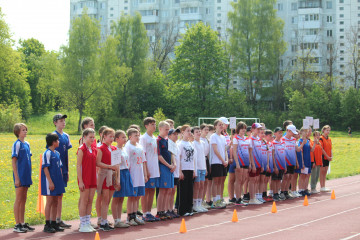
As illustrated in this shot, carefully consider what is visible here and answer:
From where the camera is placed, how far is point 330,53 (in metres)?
79.8

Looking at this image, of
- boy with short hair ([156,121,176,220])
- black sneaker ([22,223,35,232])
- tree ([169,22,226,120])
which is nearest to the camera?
black sneaker ([22,223,35,232])

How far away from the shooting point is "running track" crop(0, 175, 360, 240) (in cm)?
976

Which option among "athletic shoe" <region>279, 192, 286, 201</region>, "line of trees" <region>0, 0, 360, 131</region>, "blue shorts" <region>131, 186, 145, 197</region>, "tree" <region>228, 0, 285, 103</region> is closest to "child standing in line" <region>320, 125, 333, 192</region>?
"athletic shoe" <region>279, 192, 286, 201</region>

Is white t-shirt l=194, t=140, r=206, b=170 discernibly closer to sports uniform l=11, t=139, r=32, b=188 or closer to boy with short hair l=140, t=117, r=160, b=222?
boy with short hair l=140, t=117, r=160, b=222

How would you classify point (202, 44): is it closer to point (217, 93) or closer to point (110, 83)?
point (217, 93)

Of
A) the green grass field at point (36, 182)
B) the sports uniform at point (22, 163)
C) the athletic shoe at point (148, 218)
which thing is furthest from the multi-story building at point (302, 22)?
the sports uniform at point (22, 163)

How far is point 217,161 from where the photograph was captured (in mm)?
13719

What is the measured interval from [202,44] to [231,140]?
165ft

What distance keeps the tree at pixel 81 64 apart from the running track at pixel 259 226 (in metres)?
50.2

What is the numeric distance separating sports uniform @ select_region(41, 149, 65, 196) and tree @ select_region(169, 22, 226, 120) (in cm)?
5247

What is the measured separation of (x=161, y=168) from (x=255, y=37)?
58.4 meters

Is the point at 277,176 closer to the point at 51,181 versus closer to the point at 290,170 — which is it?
the point at 290,170

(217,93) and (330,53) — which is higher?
(330,53)

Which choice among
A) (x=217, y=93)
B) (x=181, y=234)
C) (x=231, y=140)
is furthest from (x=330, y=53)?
(x=181, y=234)
